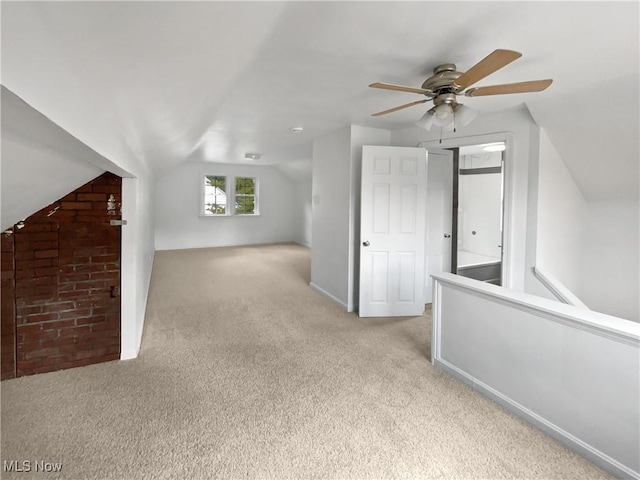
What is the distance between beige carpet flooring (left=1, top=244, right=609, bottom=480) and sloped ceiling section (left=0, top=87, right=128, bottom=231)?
124cm

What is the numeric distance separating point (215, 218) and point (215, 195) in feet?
1.91

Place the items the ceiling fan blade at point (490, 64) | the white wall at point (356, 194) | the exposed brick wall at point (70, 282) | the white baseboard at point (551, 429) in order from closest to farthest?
the ceiling fan blade at point (490, 64) < the white baseboard at point (551, 429) < the exposed brick wall at point (70, 282) < the white wall at point (356, 194)

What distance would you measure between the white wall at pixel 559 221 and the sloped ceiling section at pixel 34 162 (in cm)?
352

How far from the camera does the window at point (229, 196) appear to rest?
8.35 m

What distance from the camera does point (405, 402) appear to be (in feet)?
6.98

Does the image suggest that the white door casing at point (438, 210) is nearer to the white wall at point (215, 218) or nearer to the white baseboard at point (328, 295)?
the white baseboard at point (328, 295)

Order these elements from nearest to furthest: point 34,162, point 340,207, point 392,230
→ 1. point 34,162
2. point 392,230
3. point 340,207

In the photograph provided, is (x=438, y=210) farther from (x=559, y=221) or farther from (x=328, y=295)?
(x=328, y=295)

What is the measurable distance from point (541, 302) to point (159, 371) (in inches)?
103

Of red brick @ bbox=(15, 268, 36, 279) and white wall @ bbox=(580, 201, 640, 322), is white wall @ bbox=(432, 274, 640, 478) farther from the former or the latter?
red brick @ bbox=(15, 268, 36, 279)

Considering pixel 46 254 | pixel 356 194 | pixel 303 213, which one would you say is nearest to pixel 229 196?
pixel 303 213

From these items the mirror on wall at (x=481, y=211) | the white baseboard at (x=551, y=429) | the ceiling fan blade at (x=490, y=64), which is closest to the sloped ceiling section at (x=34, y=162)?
the ceiling fan blade at (x=490, y=64)

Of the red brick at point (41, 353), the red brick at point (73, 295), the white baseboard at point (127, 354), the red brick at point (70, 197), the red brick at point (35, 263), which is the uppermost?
the red brick at point (70, 197)

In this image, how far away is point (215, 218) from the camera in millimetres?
8477
